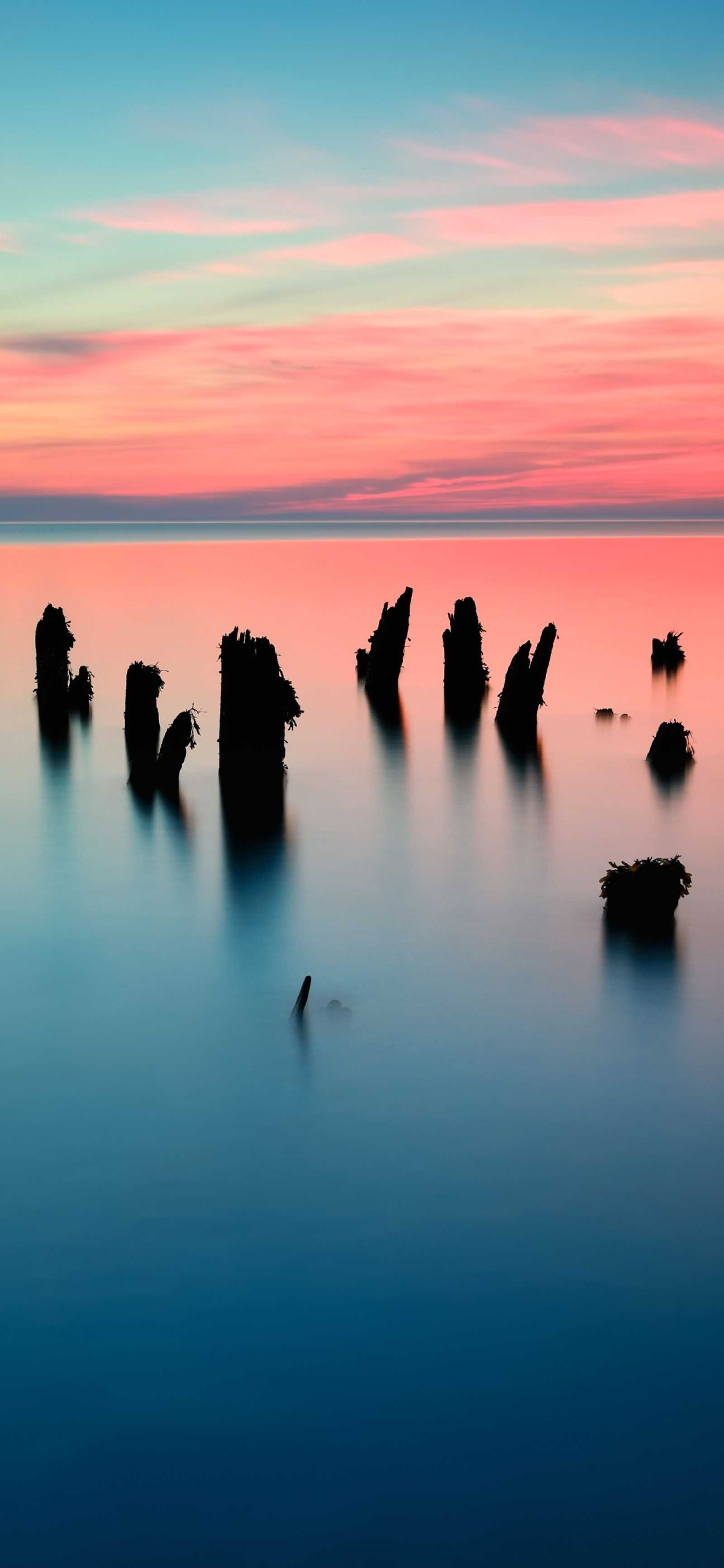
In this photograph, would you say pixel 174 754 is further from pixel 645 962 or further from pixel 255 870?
pixel 645 962

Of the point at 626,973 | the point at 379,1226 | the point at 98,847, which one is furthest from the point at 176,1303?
the point at 98,847

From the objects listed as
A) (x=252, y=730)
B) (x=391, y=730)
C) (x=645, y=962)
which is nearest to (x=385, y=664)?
(x=391, y=730)

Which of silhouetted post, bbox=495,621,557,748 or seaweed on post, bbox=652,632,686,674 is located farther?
seaweed on post, bbox=652,632,686,674

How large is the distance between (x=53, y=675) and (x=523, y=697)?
20803 millimetres

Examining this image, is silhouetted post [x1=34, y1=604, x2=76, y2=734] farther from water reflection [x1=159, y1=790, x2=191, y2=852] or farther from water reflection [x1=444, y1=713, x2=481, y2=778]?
water reflection [x1=444, y1=713, x2=481, y2=778]

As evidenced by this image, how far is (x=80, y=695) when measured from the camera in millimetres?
60469

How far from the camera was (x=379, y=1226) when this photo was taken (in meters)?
16.8

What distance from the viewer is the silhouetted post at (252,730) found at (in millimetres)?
41750

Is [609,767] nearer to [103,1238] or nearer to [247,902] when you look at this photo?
[247,902]

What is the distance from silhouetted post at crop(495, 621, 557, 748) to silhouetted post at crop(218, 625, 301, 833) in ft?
41.0

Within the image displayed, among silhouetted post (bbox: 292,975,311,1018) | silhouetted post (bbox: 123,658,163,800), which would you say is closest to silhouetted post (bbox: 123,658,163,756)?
silhouetted post (bbox: 123,658,163,800)

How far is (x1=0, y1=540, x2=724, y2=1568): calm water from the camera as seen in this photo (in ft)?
39.8

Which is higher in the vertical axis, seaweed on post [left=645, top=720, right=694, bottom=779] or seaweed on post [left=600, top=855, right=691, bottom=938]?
seaweed on post [left=645, top=720, right=694, bottom=779]

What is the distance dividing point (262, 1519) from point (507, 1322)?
3.80 m
